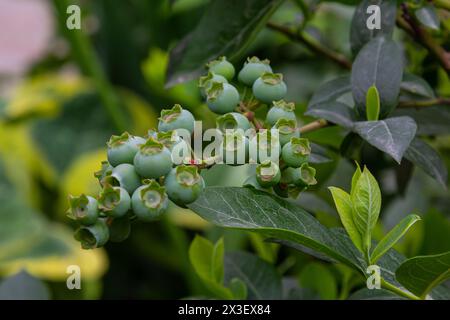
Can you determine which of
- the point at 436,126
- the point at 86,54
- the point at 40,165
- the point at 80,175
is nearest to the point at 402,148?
the point at 436,126

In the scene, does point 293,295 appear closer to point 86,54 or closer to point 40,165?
point 86,54

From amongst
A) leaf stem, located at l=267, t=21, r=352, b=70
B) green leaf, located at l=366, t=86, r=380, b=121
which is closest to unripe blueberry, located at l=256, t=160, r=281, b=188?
green leaf, located at l=366, t=86, r=380, b=121

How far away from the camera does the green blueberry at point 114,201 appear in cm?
38

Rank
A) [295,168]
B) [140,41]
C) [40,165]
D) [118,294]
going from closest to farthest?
[295,168], [118,294], [40,165], [140,41]

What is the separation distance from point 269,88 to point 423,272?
14 cm

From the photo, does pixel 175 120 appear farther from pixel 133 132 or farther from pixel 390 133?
pixel 133 132

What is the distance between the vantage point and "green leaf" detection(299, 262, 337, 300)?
0.60m

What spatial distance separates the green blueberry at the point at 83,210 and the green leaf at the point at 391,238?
162mm

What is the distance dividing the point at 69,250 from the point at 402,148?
113 centimetres

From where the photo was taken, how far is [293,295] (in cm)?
60

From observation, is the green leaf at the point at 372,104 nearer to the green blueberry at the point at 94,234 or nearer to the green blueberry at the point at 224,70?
the green blueberry at the point at 224,70

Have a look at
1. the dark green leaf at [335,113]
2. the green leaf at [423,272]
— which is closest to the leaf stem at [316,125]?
the dark green leaf at [335,113]

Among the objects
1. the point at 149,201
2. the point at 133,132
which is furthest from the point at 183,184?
the point at 133,132

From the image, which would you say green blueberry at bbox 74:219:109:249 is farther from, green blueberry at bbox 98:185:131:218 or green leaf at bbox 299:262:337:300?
green leaf at bbox 299:262:337:300
